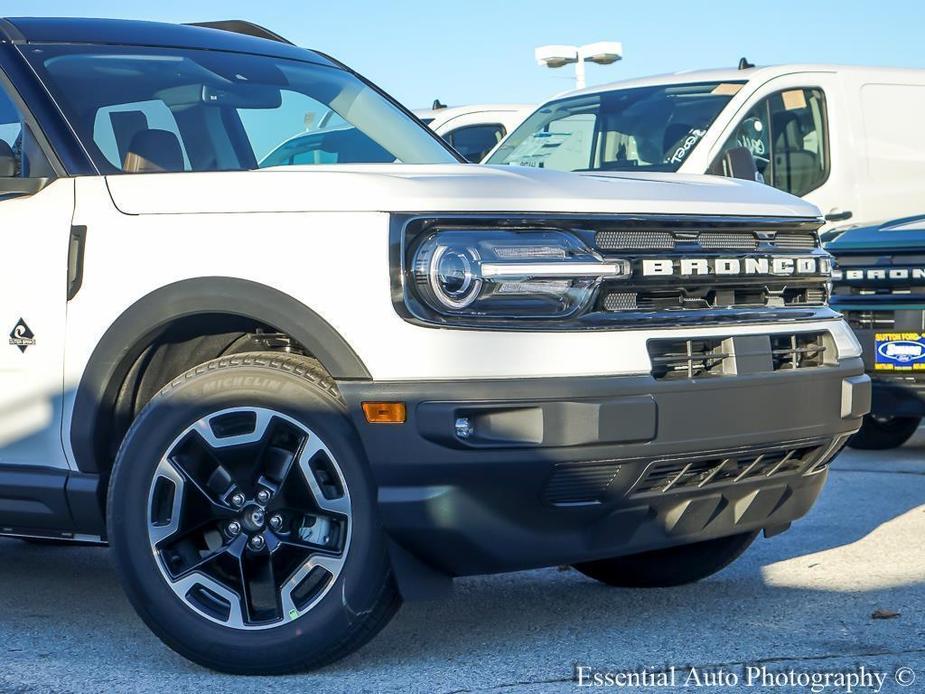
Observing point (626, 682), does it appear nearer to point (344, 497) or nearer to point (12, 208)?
point (344, 497)

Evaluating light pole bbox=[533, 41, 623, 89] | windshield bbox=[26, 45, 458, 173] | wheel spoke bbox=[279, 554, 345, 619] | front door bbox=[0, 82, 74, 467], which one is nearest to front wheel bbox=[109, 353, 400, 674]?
wheel spoke bbox=[279, 554, 345, 619]

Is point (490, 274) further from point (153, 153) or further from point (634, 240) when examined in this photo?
point (153, 153)

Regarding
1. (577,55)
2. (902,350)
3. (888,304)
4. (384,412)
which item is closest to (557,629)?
(384,412)

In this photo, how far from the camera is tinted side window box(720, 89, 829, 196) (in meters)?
8.87

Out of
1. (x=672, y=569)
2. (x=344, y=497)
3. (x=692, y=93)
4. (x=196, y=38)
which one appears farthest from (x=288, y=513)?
(x=692, y=93)

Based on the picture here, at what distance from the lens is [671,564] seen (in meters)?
4.87

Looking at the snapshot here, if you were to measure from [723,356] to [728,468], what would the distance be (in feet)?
1.03

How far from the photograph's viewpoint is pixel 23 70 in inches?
176

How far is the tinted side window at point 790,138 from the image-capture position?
8.87 metres

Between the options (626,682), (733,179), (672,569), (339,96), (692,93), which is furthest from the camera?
(692,93)

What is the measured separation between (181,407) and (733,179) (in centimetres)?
183

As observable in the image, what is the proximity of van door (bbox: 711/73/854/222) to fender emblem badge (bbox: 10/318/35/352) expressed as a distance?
18.2ft

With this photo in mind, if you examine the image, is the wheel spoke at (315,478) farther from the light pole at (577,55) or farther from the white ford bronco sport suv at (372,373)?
the light pole at (577,55)

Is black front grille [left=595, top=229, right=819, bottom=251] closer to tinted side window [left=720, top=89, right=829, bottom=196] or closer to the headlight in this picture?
the headlight
